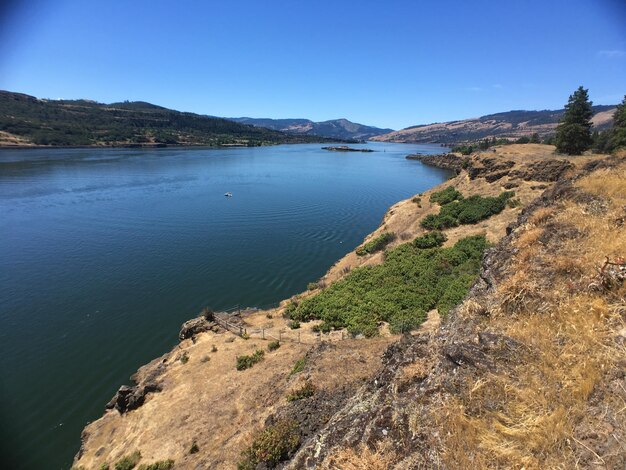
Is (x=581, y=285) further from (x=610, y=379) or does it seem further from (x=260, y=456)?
(x=260, y=456)

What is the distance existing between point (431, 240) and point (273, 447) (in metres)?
28.2

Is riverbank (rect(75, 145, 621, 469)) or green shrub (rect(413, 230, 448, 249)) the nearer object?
riverbank (rect(75, 145, 621, 469))

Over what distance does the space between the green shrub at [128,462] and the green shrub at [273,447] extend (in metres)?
6.79

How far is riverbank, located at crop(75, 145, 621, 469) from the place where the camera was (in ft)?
23.5

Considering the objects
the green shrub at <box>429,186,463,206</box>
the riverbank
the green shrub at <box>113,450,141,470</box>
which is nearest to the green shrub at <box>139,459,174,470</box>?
the riverbank

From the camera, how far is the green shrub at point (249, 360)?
65.9ft

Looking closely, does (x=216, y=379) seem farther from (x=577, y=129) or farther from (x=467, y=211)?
(x=577, y=129)

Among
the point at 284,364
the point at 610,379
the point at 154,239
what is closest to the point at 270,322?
the point at 284,364

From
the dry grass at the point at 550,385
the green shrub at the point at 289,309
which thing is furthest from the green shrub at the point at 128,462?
the dry grass at the point at 550,385

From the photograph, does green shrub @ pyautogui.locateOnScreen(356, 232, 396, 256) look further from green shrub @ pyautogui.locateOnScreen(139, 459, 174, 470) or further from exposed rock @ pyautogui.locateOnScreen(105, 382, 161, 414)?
green shrub @ pyautogui.locateOnScreen(139, 459, 174, 470)

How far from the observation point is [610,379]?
19.2 feet

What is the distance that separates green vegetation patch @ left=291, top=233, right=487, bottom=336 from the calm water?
882 centimetres

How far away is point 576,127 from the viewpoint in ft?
140

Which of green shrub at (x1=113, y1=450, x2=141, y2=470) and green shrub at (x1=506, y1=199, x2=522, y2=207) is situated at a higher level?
green shrub at (x1=506, y1=199, x2=522, y2=207)
